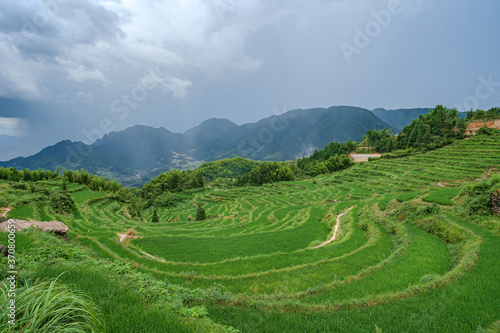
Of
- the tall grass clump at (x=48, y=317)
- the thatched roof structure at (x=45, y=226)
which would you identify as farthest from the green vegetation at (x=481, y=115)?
the thatched roof structure at (x=45, y=226)

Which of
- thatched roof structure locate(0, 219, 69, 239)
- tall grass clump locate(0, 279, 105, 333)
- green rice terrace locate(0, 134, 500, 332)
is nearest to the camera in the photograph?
tall grass clump locate(0, 279, 105, 333)

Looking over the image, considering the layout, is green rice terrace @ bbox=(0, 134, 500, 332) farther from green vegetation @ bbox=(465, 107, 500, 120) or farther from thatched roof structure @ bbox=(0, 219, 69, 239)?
green vegetation @ bbox=(465, 107, 500, 120)

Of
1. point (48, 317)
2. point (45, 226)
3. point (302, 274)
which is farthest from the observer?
point (45, 226)

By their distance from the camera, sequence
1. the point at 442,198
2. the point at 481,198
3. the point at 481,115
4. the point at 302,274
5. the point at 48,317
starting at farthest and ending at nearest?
the point at 481,115 → the point at 442,198 → the point at 481,198 → the point at 302,274 → the point at 48,317

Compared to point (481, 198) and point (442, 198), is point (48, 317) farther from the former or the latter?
point (442, 198)

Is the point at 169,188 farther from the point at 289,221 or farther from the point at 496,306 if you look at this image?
the point at 496,306

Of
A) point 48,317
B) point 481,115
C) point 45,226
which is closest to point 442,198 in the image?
point 48,317

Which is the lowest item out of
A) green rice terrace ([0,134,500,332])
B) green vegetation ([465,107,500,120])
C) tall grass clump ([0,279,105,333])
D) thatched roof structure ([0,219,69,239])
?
green rice terrace ([0,134,500,332])

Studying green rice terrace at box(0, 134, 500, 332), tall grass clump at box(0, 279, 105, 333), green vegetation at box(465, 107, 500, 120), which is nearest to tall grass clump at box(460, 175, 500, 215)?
green rice terrace at box(0, 134, 500, 332)

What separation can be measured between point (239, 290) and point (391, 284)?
5.25 metres

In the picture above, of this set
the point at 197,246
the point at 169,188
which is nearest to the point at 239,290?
the point at 197,246

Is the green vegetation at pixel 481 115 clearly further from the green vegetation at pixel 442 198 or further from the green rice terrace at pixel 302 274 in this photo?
the green rice terrace at pixel 302 274

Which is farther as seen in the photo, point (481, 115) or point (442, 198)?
point (481, 115)

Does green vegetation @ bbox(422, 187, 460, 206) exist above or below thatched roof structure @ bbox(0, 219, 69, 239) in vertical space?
below
